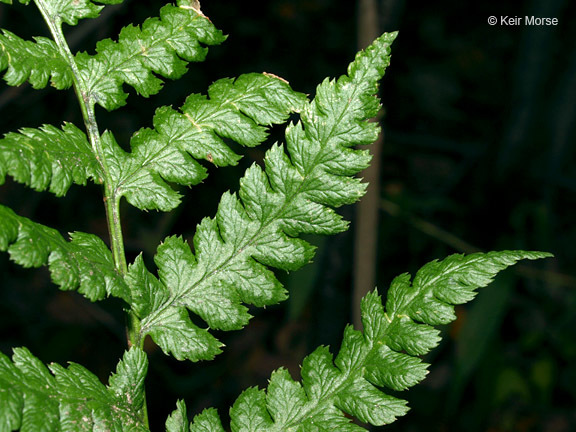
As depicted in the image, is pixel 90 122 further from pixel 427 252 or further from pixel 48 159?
pixel 427 252

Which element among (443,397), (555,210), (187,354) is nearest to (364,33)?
(187,354)

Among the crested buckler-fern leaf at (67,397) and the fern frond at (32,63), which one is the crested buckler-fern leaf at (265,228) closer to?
the crested buckler-fern leaf at (67,397)

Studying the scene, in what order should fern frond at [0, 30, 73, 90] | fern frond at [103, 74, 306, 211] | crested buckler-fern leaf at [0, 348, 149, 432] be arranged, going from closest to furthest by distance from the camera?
crested buckler-fern leaf at [0, 348, 149, 432] → fern frond at [0, 30, 73, 90] → fern frond at [103, 74, 306, 211]

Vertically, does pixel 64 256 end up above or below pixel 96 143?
below

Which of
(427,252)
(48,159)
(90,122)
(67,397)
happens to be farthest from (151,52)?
(427,252)

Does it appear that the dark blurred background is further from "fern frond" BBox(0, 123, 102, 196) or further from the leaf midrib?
"fern frond" BBox(0, 123, 102, 196)

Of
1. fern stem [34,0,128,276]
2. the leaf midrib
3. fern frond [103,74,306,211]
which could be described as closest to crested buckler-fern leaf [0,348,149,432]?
the leaf midrib

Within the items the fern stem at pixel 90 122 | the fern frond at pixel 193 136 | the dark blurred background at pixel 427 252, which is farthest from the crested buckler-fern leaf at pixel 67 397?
the dark blurred background at pixel 427 252
